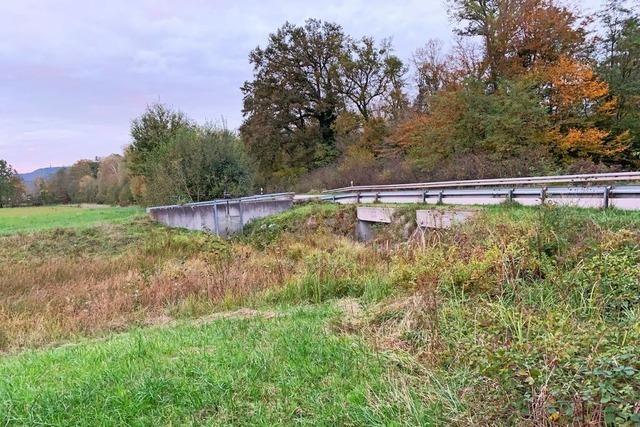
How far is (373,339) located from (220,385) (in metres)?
1.72

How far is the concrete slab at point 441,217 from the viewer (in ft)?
35.9

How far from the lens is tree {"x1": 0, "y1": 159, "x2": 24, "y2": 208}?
69375mm

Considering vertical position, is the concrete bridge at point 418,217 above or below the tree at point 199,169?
below

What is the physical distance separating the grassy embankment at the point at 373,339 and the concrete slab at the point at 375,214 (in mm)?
4870

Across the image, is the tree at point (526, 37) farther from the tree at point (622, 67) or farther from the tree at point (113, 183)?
the tree at point (113, 183)

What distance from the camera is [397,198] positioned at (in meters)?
17.1

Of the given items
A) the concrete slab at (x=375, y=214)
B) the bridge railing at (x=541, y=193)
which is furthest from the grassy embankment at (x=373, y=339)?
the concrete slab at (x=375, y=214)

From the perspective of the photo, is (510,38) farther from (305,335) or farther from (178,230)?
(305,335)

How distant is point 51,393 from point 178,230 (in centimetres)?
1665

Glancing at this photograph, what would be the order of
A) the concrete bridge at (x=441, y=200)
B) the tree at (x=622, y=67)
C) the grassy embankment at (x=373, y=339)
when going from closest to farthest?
1. the grassy embankment at (x=373, y=339)
2. the concrete bridge at (x=441, y=200)
3. the tree at (x=622, y=67)

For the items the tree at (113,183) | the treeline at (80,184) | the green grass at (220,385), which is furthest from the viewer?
the treeline at (80,184)

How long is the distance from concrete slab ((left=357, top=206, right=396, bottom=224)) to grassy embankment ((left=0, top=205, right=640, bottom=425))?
487 centimetres

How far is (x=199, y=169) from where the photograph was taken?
23547 mm

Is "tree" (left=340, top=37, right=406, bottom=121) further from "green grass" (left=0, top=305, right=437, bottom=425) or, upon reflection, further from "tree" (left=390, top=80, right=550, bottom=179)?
"green grass" (left=0, top=305, right=437, bottom=425)
